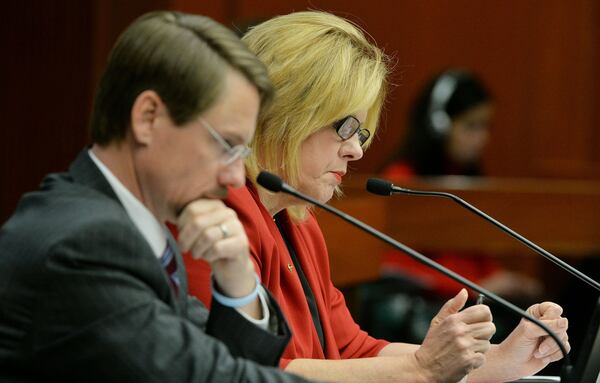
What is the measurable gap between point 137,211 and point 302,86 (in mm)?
728

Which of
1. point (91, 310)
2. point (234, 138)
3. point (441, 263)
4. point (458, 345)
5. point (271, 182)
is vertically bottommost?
point (441, 263)

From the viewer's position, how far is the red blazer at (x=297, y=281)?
6.99 feet

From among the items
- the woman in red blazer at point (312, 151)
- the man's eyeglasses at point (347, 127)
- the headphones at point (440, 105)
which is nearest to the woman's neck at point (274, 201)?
the woman in red blazer at point (312, 151)

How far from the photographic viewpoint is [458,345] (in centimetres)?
195

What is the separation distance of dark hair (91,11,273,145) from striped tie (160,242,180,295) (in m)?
0.19

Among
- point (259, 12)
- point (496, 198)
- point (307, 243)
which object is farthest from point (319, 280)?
point (259, 12)

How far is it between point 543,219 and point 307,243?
7.66 ft

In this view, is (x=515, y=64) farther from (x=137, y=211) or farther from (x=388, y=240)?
(x=137, y=211)

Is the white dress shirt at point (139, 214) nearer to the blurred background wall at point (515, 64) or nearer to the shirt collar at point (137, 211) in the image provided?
the shirt collar at point (137, 211)

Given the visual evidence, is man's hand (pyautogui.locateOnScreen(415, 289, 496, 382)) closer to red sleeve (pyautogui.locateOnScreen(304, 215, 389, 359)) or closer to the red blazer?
the red blazer

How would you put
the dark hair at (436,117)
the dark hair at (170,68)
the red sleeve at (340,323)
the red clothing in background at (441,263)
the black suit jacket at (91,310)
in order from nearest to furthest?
the black suit jacket at (91,310) → the dark hair at (170,68) → the red sleeve at (340,323) → the red clothing in background at (441,263) → the dark hair at (436,117)

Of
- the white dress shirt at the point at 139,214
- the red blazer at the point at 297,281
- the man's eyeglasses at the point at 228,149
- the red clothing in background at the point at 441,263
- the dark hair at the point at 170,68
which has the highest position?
the dark hair at the point at 170,68

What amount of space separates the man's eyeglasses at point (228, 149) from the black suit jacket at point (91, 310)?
0.16 metres

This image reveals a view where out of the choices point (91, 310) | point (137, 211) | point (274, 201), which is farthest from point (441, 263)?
point (91, 310)
